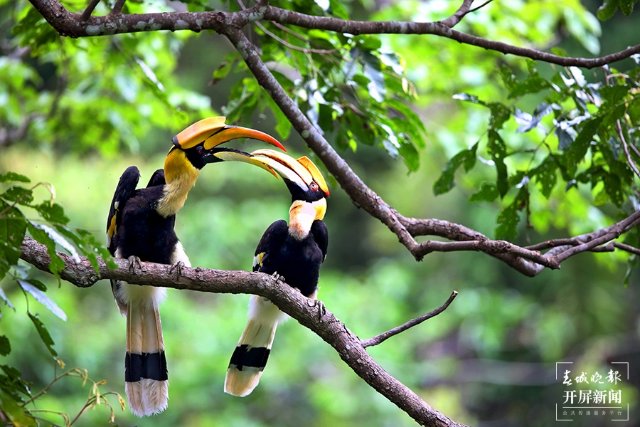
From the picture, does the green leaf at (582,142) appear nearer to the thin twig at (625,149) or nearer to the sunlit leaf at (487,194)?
the thin twig at (625,149)

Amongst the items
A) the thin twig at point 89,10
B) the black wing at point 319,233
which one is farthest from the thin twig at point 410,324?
the thin twig at point 89,10

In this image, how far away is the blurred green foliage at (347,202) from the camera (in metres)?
3.23

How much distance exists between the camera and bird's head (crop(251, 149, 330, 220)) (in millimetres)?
3207

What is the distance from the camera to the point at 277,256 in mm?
3248

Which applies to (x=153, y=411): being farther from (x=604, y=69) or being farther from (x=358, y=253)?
(x=358, y=253)

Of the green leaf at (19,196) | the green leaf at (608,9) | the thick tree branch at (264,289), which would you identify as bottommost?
the green leaf at (19,196)

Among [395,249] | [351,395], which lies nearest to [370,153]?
[395,249]

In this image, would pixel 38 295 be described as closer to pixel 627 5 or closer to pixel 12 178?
pixel 12 178

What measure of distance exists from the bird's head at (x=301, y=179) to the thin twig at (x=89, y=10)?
33.3 inches

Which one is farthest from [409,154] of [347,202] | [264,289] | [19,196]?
[347,202]

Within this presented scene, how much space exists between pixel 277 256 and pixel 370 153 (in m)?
7.23

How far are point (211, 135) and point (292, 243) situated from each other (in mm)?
516

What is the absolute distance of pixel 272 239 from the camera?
10.7ft

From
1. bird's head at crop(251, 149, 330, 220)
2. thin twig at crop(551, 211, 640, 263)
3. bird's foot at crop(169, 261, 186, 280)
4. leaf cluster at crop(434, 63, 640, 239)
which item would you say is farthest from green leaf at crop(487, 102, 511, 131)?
bird's foot at crop(169, 261, 186, 280)
